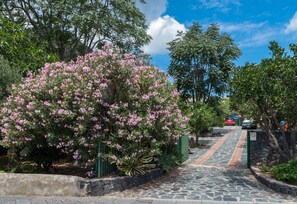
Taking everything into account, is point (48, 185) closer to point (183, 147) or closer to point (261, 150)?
point (183, 147)

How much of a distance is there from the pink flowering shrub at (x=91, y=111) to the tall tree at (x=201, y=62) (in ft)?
44.6

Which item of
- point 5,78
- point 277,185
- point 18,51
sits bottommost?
point 277,185

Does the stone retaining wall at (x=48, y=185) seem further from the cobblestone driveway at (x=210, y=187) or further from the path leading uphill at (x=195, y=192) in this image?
the cobblestone driveway at (x=210, y=187)

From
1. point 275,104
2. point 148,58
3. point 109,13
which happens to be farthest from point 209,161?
point 109,13

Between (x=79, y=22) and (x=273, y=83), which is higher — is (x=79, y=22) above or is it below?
above

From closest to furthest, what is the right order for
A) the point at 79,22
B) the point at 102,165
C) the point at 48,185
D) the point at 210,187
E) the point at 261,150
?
the point at 48,185 < the point at 102,165 < the point at 210,187 < the point at 261,150 < the point at 79,22

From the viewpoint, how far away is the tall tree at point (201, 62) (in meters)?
20.4

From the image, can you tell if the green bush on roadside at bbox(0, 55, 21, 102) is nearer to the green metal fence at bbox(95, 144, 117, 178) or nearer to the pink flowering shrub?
the pink flowering shrub

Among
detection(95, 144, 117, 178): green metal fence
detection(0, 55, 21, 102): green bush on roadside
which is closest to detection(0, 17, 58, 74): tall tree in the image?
detection(0, 55, 21, 102): green bush on roadside

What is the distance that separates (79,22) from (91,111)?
1174cm

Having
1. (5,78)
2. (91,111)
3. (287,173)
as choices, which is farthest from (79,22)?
(287,173)

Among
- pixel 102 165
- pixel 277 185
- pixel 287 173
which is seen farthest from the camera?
pixel 102 165

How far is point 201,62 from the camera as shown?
21031 mm

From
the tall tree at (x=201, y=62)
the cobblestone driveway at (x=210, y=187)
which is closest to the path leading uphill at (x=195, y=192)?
the cobblestone driveway at (x=210, y=187)
